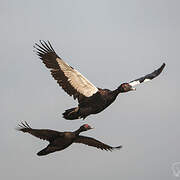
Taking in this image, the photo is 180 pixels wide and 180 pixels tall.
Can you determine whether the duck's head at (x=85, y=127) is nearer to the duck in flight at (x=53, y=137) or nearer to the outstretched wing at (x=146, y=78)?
the duck in flight at (x=53, y=137)

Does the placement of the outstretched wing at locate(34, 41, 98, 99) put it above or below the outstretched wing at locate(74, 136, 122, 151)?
above

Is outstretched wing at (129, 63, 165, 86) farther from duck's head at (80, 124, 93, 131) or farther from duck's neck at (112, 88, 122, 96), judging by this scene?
duck's head at (80, 124, 93, 131)

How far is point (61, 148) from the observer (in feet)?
117

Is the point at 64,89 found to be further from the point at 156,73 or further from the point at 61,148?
the point at 156,73

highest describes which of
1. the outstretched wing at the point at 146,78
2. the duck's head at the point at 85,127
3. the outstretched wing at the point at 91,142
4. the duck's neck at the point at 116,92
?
the outstretched wing at the point at 146,78

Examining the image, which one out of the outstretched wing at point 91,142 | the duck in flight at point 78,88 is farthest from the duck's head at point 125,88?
the outstretched wing at point 91,142

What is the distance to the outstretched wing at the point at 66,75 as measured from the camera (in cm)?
3597

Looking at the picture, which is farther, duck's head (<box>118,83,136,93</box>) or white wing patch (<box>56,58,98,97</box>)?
duck's head (<box>118,83,136,93</box>)

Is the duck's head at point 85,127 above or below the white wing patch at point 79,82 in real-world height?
below

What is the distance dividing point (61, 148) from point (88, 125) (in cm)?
229

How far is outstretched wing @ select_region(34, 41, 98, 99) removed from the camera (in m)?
36.0

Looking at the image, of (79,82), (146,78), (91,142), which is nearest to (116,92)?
(79,82)

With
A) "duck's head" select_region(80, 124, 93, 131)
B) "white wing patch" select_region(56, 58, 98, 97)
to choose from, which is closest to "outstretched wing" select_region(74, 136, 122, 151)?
"duck's head" select_region(80, 124, 93, 131)

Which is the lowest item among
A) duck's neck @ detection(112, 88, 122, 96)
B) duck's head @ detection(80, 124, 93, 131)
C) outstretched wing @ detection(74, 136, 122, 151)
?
outstretched wing @ detection(74, 136, 122, 151)
